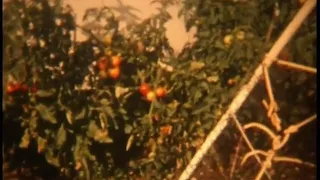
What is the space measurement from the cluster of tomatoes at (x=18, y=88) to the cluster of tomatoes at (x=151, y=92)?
41cm

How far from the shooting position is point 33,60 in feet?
4.45

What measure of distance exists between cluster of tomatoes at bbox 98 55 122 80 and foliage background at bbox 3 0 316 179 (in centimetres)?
2

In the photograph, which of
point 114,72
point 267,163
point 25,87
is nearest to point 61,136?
point 25,87

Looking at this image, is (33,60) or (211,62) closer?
(33,60)

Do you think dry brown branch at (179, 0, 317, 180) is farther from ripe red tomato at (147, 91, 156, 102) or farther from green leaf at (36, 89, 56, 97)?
green leaf at (36, 89, 56, 97)

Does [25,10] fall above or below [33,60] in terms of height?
above

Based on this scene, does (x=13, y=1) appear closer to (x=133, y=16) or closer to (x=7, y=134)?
(x=7, y=134)

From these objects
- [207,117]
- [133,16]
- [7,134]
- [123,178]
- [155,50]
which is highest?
[133,16]

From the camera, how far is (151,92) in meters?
1.58

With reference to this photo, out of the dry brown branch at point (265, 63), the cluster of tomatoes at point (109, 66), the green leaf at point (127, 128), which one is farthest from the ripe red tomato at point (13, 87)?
the dry brown branch at point (265, 63)

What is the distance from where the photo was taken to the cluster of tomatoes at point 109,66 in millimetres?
1528

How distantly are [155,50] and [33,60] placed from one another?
0.49 meters

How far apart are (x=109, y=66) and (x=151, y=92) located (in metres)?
0.19

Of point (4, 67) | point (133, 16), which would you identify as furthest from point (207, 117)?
point (4, 67)
